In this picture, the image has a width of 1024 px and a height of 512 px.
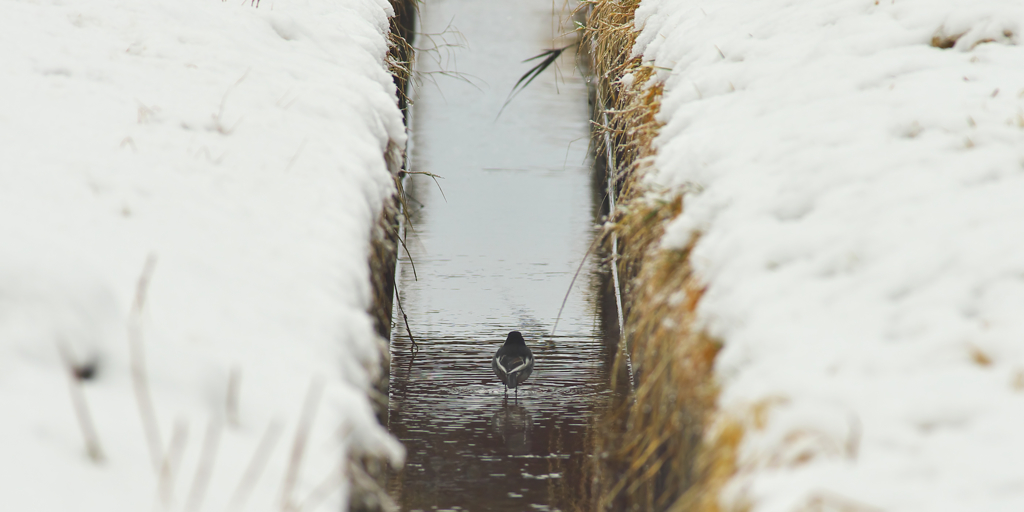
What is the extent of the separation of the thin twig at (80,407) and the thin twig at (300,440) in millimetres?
297

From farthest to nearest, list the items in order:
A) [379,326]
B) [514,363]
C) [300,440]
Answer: [514,363]
[379,326]
[300,440]

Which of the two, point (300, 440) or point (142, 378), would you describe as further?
point (142, 378)

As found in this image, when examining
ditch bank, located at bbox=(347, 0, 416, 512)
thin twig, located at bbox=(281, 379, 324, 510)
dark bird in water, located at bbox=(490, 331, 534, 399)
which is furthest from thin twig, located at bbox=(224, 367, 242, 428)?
dark bird in water, located at bbox=(490, 331, 534, 399)

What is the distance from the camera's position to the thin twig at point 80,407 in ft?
4.32

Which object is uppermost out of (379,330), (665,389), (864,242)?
(864,242)

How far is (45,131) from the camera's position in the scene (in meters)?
2.29

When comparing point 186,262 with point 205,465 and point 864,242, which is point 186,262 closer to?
point 205,465

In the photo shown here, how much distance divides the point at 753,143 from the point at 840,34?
35.1 inches

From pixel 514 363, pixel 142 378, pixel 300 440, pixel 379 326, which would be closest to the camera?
pixel 300 440

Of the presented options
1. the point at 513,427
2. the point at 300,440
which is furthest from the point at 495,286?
the point at 300,440

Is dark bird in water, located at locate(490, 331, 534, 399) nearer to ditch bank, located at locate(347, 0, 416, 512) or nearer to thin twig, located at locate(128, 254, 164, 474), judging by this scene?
ditch bank, located at locate(347, 0, 416, 512)

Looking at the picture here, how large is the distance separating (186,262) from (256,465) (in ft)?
2.01

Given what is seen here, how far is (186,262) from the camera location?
1.81 metres

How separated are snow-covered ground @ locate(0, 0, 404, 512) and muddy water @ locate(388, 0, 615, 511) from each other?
4.12 ft
